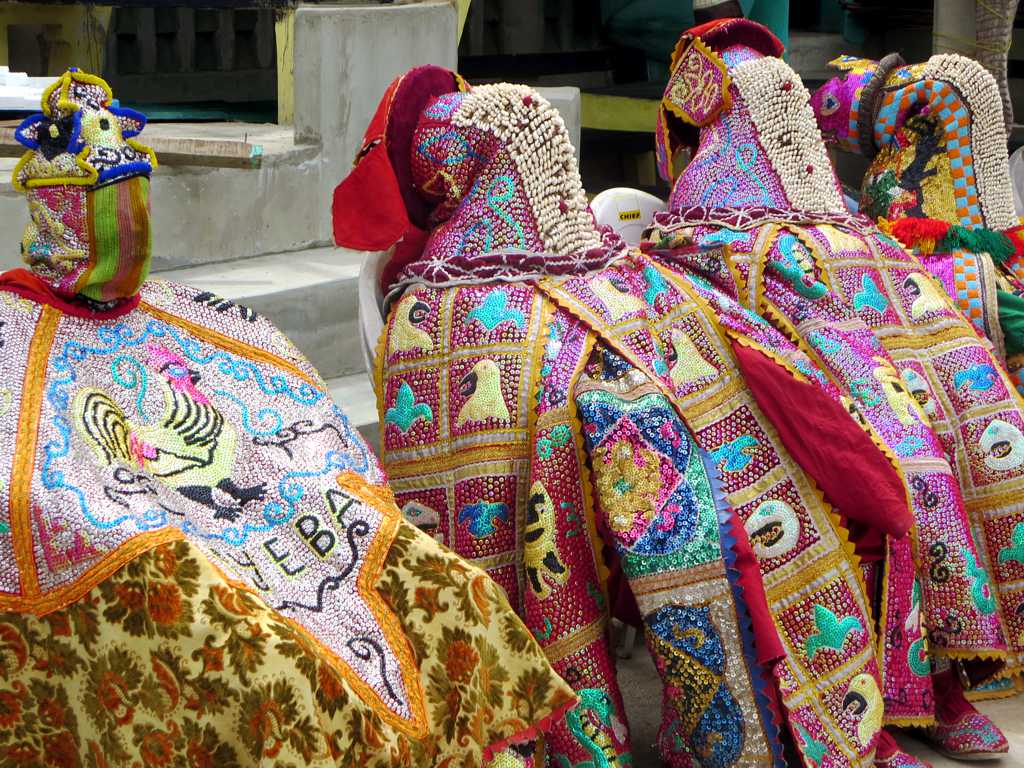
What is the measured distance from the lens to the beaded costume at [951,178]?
3875 millimetres

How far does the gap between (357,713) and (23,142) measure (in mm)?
1065

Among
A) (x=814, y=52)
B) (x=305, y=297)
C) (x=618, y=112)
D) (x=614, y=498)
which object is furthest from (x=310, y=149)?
(x=814, y=52)

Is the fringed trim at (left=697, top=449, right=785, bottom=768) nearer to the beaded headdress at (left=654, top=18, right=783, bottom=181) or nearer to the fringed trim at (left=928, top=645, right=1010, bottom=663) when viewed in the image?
the fringed trim at (left=928, top=645, right=1010, bottom=663)

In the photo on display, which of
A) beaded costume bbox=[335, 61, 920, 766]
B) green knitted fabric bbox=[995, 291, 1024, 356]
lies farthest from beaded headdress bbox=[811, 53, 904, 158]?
beaded costume bbox=[335, 61, 920, 766]

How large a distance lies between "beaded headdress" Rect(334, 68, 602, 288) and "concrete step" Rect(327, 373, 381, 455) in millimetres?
794

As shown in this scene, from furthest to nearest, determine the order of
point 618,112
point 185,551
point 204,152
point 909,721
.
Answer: point 618,112
point 204,152
point 909,721
point 185,551

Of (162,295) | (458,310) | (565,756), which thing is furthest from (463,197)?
(565,756)

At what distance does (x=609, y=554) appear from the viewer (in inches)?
117

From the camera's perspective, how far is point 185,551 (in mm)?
2277

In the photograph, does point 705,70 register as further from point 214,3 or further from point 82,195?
point 214,3

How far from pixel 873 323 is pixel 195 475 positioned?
172cm

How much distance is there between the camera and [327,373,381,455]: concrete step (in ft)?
12.7

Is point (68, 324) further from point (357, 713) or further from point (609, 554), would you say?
point (609, 554)

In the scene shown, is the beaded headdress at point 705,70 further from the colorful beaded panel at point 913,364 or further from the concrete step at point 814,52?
the concrete step at point 814,52
